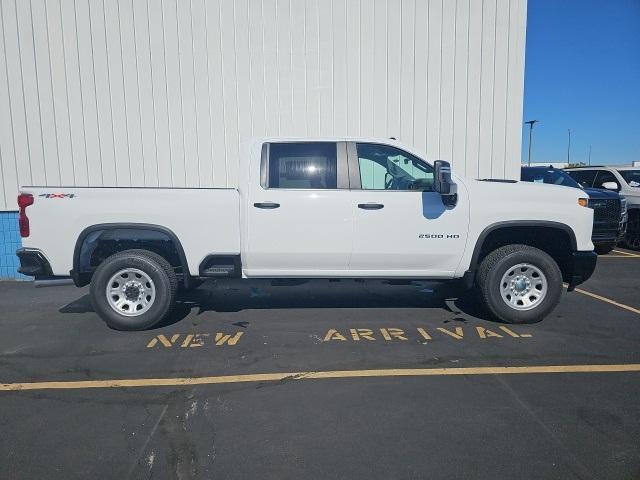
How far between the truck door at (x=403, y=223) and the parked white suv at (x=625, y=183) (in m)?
7.02

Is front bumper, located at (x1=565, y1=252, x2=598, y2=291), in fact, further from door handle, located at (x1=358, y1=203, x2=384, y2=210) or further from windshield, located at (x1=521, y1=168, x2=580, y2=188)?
windshield, located at (x1=521, y1=168, x2=580, y2=188)

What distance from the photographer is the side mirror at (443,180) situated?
4320 millimetres

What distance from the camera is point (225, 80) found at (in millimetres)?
8164

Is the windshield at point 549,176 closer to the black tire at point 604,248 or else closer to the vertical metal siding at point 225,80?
the black tire at point 604,248

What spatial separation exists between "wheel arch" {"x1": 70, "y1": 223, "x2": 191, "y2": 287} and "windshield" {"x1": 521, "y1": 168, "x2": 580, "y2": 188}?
29.4 feet

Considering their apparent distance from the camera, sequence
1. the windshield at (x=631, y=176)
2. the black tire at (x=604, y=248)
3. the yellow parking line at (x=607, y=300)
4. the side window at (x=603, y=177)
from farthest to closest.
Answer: the side window at (x=603, y=177)
the windshield at (x=631, y=176)
the black tire at (x=604, y=248)
the yellow parking line at (x=607, y=300)

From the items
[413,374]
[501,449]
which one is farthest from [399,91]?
[501,449]

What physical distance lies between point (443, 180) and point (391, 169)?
0.79 meters

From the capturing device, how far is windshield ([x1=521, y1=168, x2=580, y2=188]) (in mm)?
10023

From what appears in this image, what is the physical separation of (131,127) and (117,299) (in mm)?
4569

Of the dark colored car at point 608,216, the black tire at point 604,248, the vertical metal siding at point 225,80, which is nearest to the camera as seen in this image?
the vertical metal siding at point 225,80

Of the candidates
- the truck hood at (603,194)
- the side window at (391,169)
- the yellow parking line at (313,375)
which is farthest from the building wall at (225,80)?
the yellow parking line at (313,375)

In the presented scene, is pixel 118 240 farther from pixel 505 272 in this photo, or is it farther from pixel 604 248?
pixel 604 248

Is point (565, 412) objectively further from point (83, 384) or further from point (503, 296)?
point (83, 384)
